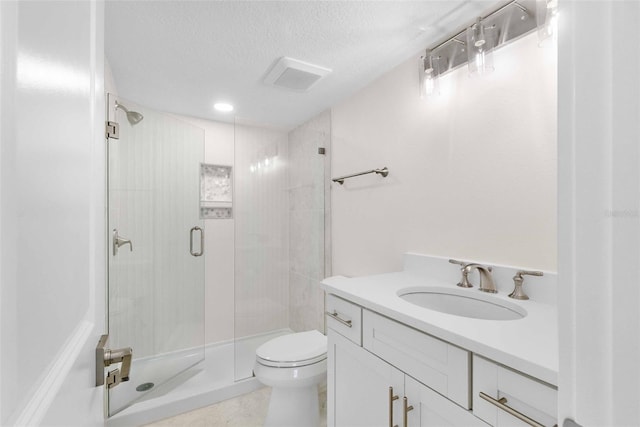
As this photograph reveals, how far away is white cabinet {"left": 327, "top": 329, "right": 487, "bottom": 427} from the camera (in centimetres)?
89

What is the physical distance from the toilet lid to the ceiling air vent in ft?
5.67

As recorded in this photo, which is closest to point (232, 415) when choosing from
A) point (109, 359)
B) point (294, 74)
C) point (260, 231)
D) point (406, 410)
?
point (260, 231)

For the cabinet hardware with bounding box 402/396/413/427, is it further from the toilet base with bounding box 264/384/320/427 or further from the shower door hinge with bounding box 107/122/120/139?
the shower door hinge with bounding box 107/122/120/139

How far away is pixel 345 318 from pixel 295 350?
68cm

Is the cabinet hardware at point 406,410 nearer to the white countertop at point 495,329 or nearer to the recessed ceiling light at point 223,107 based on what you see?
the white countertop at point 495,329

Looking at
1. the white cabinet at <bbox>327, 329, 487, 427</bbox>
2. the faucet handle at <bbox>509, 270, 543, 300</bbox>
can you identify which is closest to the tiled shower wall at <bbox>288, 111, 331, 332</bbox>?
the white cabinet at <bbox>327, 329, 487, 427</bbox>

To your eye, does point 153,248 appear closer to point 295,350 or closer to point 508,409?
point 295,350

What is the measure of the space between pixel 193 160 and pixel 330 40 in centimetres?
144

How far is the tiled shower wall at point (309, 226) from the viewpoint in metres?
2.53

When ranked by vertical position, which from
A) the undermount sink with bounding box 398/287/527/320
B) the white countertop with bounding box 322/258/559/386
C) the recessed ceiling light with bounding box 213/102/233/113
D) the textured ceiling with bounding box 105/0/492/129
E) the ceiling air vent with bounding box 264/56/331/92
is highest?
the textured ceiling with bounding box 105/0/492/129

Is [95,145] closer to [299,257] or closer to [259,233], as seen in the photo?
[259,233]

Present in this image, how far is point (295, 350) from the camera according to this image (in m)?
1.82

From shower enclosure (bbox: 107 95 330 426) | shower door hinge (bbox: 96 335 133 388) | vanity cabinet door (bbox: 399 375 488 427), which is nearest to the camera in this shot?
shower door hinge (bbox: 96 335 133 388)

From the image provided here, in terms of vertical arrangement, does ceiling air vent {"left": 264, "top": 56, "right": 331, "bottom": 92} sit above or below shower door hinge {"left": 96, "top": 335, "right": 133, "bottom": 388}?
above
